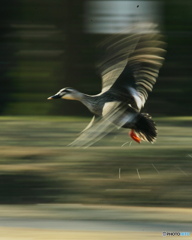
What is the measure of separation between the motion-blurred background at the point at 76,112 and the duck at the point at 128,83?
1.36 m

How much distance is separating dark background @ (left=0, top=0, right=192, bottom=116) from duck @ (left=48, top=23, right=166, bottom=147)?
408 centimetres

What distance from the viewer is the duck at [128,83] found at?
3717 millimetres

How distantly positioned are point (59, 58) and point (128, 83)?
4744 mm

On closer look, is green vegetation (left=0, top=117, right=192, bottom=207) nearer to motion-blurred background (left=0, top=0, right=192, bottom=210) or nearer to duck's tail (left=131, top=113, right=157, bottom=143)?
motion-blurred background (left=0, top=0, right=192, bottom=210)

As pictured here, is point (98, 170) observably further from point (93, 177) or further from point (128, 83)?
point (128, 83)

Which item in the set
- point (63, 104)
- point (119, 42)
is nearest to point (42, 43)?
point (63, 104)

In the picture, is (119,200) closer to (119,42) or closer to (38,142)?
(38,142)

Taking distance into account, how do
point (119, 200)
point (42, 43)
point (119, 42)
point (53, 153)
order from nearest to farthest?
point (119, 42), point (119, 200), point (53, 153), point (42, 43)

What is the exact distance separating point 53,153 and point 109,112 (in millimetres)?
3365

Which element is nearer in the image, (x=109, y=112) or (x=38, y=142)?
(x=109, y=112)

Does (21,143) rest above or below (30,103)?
below

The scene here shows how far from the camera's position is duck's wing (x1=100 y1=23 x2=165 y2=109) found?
3848mm

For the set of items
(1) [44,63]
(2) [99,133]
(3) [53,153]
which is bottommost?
(2) [99,133]

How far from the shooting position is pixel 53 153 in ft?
22.9
